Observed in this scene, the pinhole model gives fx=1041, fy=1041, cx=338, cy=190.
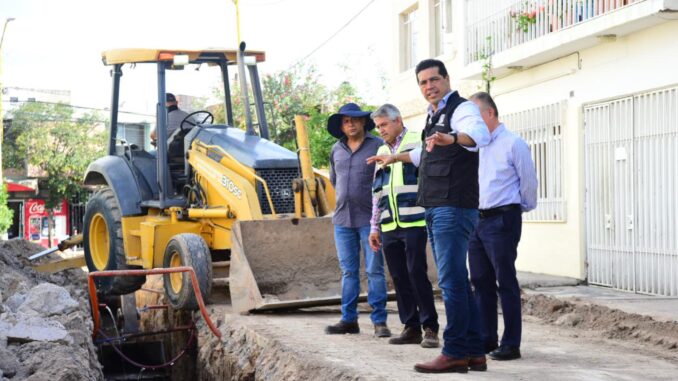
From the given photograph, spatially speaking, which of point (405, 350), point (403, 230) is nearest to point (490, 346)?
point (405, 350)

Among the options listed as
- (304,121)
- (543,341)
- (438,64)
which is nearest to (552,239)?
(304,121)

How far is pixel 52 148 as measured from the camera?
156 ft

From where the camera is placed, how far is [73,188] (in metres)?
47.2

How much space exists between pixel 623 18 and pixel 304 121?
478 cm

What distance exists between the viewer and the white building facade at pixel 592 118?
13.0 meters

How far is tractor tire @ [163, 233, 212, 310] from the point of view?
34.0ft

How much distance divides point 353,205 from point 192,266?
2.46 metres

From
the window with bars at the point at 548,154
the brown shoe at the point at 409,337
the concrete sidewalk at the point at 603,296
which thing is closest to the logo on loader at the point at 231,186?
the brown shoe at the point at 409,337

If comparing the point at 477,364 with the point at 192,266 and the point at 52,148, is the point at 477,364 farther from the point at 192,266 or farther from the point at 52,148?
the point at 52,148

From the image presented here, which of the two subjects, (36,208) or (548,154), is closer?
(548,154)

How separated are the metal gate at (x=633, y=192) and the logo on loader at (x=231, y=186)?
17.9 feet

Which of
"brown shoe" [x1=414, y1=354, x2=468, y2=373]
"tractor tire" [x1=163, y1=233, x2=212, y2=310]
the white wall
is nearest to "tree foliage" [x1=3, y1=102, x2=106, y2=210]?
the white wall

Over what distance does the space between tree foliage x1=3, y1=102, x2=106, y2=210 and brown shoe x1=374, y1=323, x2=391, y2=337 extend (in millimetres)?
39782

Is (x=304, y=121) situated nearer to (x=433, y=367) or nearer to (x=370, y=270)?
(x=370, y=270)
